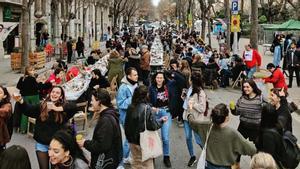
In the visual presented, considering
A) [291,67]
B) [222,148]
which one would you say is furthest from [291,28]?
[222,148]

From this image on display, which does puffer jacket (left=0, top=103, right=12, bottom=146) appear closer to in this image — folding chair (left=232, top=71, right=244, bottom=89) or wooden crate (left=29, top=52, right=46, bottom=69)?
folding chair (left=232, top=71, right=244, bottom=89)

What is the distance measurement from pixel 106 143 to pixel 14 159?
A: 4.58 feet

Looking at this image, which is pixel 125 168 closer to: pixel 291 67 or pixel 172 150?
pixel 172 150

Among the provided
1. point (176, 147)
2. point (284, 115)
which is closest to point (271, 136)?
point (284, 115)

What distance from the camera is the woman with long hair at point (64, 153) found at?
4.29 m

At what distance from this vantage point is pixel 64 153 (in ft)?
14.1

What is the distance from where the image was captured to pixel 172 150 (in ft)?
30.2

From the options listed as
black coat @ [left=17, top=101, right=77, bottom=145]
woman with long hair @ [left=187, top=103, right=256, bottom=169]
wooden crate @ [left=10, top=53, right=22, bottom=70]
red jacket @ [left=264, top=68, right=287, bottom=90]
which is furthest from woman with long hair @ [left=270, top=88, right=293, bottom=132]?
wooden crate @ [left=10, top=53, right=22, bottom=70]

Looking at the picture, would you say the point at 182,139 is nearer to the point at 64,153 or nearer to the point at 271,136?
the point at 271,136

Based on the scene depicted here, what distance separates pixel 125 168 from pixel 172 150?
1.71 m

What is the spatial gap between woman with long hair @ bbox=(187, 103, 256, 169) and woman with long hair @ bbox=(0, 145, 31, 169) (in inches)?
88.9

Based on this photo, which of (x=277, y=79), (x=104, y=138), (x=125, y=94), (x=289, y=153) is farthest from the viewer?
(x=277, y=79)

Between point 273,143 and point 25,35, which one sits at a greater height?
point 25,35

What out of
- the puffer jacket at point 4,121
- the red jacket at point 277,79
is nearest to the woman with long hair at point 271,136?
the puffer jacket at point 4,121
